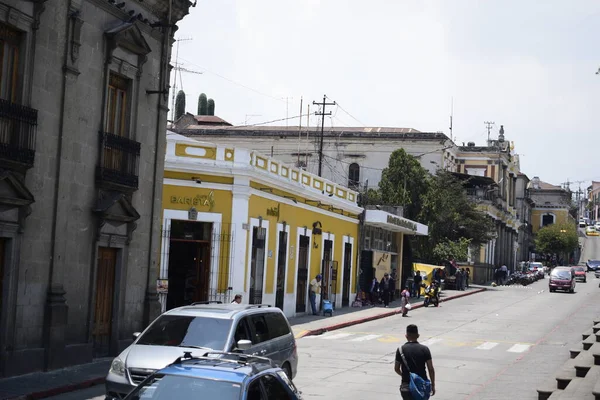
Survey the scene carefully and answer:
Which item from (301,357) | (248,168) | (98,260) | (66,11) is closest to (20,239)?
(98,260)

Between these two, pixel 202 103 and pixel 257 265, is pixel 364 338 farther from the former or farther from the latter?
pixel 202 103

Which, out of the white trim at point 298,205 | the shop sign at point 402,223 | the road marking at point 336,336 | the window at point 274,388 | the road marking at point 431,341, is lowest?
the road marking at point 336,336

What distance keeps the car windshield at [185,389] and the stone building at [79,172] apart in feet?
29.1

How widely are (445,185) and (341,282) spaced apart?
2691 cm

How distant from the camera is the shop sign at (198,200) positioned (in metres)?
28.9

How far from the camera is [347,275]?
4319cm

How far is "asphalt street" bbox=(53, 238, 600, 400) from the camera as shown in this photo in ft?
59.6

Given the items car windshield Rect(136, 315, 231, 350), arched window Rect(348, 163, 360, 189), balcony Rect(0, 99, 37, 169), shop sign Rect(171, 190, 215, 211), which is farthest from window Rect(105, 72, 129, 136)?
arched window Rect(348, 163, 360, 189)

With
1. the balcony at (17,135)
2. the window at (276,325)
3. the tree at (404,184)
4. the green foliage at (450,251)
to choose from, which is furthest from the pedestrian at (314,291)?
the green foliage at (450,251)

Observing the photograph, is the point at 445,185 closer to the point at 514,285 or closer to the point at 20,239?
the point at 514,285

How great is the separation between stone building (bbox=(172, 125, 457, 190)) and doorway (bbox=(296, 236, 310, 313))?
38.0 meters

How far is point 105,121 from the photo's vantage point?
20.2 meters

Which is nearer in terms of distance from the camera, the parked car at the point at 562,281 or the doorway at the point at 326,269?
the doorway at the point at 326,269

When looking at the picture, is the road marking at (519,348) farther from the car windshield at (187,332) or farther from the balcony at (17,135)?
the balcony at (17,135)
